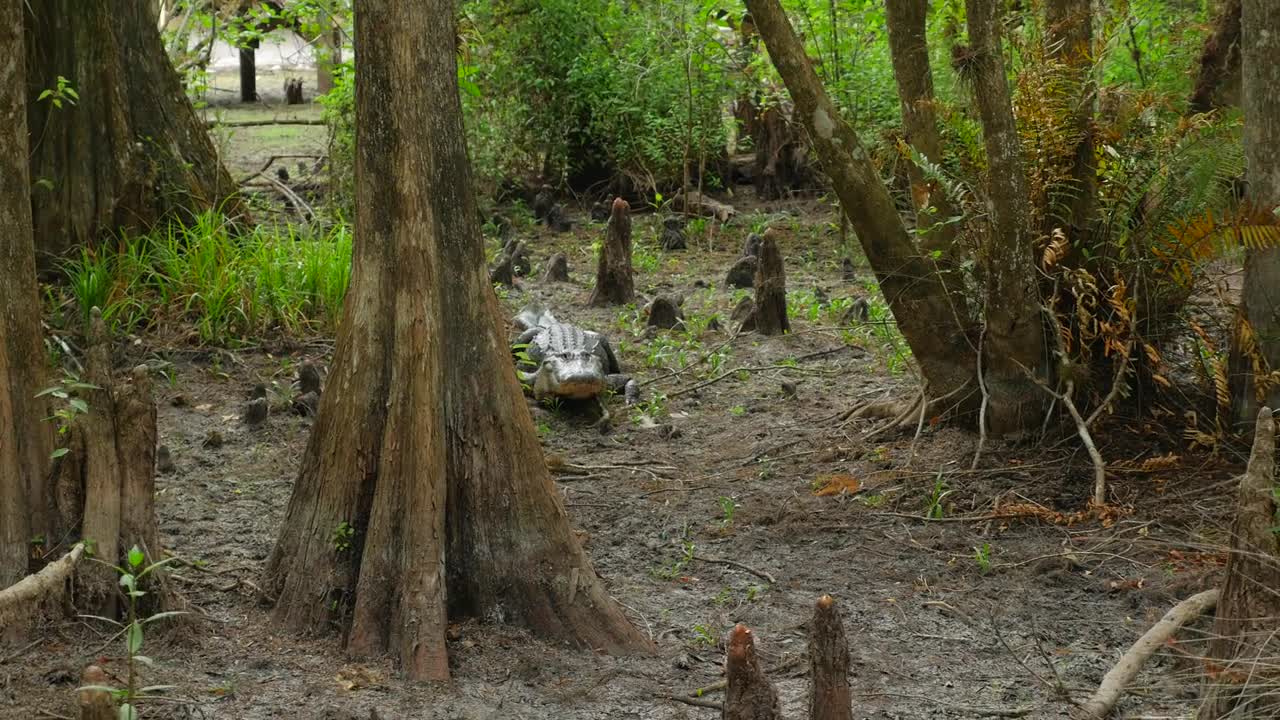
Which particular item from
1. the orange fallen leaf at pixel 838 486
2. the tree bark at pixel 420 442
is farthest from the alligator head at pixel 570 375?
the tree bark at pixel 420 442

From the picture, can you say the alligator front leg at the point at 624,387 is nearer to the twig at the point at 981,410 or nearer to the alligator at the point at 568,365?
the alligator at the point at 568,365

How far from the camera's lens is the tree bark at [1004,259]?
592 cm

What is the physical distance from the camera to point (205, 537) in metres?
5.81

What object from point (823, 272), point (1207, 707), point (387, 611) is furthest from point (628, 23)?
point (1207, 707)

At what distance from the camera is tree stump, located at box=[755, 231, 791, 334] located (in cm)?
953

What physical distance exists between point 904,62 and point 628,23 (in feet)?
26.1

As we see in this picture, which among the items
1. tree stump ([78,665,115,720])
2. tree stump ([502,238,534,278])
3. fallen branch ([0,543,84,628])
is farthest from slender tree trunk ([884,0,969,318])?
tree stump ([502,238,534,278])

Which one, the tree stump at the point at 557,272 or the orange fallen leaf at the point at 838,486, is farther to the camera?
the tree stump at the point at 557,272

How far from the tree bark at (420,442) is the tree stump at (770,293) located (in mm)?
4882

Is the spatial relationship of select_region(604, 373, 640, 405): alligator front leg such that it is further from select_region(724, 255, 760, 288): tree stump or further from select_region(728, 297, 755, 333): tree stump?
select_region(724, 255, 760, 288): tree stump

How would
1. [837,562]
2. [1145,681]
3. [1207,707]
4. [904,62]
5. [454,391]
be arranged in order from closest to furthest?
[1207,707], [1145,681], [454,391], [837,562], [904,62]

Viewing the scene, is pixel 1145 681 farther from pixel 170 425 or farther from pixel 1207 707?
pixel 170 425

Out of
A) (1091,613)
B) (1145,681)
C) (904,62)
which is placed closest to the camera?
(1145,681)

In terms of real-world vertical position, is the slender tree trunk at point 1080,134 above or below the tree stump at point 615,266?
above
